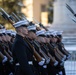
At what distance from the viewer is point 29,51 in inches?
317

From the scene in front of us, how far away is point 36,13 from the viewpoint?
52.9 meters

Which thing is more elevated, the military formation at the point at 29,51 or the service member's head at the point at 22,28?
the service member's head at the point at 22,28

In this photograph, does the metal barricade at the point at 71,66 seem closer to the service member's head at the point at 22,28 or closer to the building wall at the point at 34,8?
the service member's head at the point at 22,28

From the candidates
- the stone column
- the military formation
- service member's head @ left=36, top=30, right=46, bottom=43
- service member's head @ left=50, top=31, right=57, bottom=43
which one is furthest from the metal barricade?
the stone column

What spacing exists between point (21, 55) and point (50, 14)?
4003cm

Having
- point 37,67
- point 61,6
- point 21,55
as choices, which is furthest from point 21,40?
point 61,6

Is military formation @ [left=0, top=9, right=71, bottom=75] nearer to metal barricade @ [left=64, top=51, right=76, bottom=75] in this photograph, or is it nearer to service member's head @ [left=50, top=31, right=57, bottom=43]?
service member's head @ [left=50, top=31, right=57, bottom=43]

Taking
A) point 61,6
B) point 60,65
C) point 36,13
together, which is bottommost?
point 36,13

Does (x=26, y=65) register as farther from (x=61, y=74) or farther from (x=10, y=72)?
(x=61, y=74)

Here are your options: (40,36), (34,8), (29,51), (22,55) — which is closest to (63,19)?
(40,36)

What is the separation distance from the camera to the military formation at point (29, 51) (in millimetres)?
7843

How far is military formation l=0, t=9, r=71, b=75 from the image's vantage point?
784 centimetres

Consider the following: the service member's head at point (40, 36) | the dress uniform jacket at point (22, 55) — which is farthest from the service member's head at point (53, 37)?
the dress uniform jacket at point (22, 55)

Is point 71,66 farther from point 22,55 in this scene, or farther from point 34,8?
point 34,8
